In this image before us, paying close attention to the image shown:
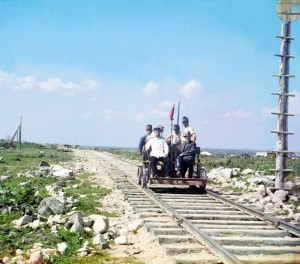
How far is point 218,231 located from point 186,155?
564 centimetres

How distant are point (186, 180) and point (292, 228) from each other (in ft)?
17.3

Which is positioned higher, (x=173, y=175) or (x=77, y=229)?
(x=173, y=175)

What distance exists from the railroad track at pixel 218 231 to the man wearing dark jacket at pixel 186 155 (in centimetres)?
169

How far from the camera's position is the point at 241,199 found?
39.2 feet

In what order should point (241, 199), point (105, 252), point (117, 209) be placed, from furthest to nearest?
point (241, 199), point (117, 209), point (105, 252)

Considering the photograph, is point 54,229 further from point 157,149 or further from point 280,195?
point 280,195

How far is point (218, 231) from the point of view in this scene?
704cm

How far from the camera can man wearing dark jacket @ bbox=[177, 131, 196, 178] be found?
12570 millimetres

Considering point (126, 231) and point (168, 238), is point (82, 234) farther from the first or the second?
point (168, 238)

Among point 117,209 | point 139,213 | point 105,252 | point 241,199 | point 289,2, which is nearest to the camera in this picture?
point 105,252

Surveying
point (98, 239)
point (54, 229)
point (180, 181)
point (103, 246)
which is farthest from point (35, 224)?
point (180, 181)

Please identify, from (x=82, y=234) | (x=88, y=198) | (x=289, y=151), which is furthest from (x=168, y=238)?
(x=289, y=151)

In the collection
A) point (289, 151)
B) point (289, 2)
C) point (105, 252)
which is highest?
point (289, 2)

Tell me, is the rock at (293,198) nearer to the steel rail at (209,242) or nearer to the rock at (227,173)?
the steel rail at (209,242)
